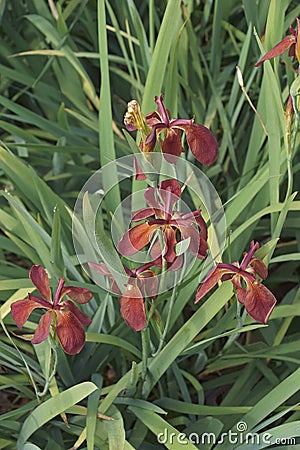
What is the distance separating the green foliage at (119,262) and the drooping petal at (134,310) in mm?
76

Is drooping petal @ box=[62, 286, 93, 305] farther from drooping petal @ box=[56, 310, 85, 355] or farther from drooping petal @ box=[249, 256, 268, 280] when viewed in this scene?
drooping petal @ box=[249, 256, 268, 280]

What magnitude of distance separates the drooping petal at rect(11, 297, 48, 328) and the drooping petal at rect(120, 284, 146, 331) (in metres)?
0.08

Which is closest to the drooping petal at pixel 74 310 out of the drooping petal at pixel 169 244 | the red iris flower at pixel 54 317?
the red iris flower at pixel 54 317

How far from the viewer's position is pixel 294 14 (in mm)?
1141

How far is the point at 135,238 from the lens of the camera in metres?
0.58

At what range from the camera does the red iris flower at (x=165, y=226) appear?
0.58 metres

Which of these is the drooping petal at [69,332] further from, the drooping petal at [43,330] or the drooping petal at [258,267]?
the drooping petal at [258,267]

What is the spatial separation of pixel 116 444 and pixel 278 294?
0.52 meters

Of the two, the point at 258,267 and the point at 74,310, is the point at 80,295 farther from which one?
the point at 258,267

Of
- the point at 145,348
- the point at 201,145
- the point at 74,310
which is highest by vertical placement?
the point at 201,145

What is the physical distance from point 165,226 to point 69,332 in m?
0.14

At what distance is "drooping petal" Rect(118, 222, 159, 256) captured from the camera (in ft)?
1.91

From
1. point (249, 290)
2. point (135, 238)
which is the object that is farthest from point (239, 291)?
point (135, 238)

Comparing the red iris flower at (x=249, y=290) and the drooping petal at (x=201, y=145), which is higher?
the drooping petal at (x=201, y=145)
